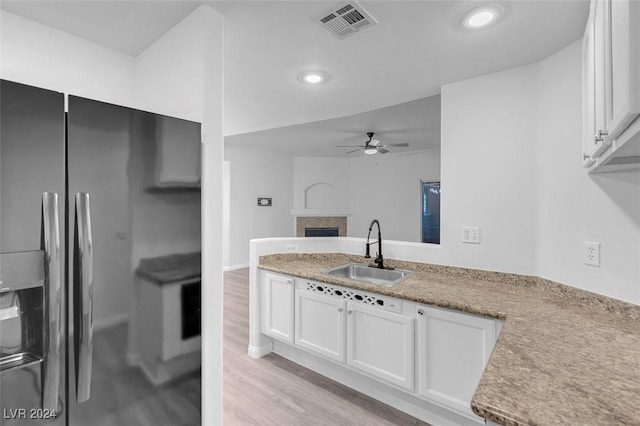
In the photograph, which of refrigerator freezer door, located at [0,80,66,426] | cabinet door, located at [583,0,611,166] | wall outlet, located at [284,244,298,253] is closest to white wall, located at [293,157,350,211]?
wall outlet, located at [284,244,298,253]

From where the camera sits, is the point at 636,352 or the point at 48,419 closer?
the point at 48,419

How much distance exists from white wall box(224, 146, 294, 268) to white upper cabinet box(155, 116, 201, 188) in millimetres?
5125

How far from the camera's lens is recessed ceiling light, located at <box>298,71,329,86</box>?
247 centimetres

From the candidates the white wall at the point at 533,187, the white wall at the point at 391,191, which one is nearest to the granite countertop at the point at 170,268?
the white wall at the point at 533,187

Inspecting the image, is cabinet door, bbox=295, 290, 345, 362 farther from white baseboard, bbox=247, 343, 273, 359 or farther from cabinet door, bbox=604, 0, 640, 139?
cabinet door, bbox=604, 0, 640, 139

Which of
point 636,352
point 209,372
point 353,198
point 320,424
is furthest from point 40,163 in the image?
point 353,198

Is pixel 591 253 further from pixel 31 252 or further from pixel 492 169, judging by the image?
pixel 31 252

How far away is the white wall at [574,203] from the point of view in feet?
5.45

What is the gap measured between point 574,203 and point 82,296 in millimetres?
2667

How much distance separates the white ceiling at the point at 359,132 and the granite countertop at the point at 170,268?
9.14ft

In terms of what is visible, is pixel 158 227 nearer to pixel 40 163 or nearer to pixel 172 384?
pixel 40 163

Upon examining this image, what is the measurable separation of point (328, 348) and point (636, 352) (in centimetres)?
182

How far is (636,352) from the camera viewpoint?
1188mm

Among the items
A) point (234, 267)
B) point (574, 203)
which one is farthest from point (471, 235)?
point (234, 267)
